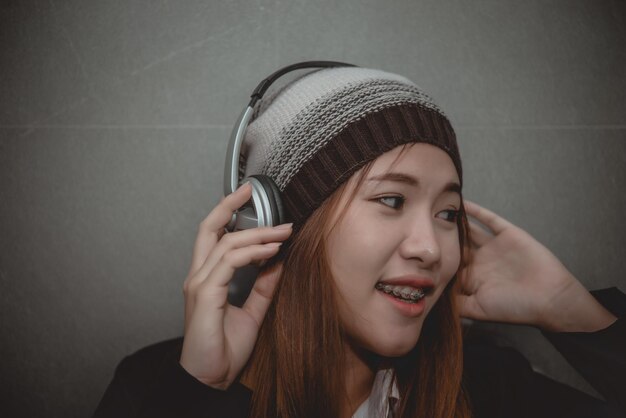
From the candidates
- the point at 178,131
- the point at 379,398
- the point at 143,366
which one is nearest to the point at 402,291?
the point at 379,398

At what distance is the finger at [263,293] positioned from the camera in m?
0.90

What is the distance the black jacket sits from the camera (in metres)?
0.78

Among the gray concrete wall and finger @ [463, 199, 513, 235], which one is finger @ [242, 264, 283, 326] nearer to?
the gray concrete wall

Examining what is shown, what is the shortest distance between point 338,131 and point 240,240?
32 cm

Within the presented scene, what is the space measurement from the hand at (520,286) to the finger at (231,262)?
2.22 ft

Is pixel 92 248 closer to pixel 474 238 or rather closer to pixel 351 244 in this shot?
pixel 351 244

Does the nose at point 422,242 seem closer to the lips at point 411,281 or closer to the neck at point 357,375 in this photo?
the lips at point 411,281

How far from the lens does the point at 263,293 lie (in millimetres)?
911

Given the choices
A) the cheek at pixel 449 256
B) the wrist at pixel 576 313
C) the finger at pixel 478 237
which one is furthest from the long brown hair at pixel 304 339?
the finger at pixel 478 237

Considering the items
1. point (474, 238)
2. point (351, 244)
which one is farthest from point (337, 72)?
point (474, 238)

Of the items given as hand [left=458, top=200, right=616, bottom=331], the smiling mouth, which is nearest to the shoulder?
the smiling mouth

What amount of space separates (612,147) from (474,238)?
639 mm

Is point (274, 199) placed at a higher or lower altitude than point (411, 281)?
higher

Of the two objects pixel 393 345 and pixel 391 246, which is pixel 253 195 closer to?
pixel 391 246
